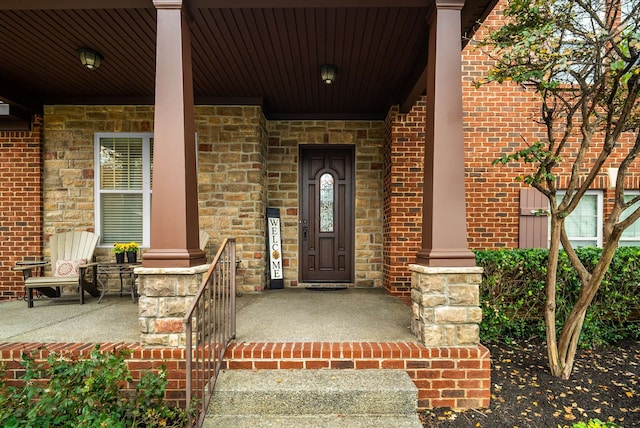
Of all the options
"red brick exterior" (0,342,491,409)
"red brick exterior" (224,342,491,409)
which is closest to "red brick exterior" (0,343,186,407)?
"red brick exterior" (0,342,491,409)

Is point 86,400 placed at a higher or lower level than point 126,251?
lower

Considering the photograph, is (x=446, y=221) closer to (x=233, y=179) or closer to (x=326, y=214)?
(x=326, y=214)

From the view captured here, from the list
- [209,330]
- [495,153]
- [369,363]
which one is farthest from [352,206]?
[209,330]

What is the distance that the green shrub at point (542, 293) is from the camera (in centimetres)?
342

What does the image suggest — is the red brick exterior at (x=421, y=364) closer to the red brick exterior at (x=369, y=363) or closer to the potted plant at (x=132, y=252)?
the red brick exterior at (x=369, y=363)

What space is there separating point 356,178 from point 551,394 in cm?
351

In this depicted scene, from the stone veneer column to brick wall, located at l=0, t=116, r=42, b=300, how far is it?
5205mm

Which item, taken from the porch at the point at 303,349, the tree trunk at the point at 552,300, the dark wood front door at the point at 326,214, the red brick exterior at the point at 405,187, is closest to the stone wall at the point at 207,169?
the dark wood front door at the point at 326,214

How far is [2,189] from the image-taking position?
4.76 m

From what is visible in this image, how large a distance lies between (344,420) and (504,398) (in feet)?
4.23

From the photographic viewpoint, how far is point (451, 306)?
2.53m

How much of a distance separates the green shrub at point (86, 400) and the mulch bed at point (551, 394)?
6.01ft

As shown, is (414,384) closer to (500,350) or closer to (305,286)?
(500,350)

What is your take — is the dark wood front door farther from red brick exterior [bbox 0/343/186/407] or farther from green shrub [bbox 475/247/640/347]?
red brick exterior [bbox 0/343/186/407]
